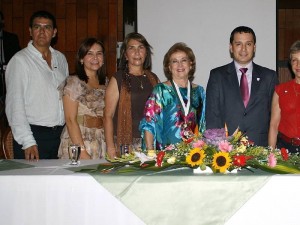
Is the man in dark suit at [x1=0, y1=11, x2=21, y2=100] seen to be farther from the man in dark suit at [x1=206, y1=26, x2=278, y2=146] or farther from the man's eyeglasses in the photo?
the man in dark suit at [x1=206, y1=26, x2=278, y2=146]

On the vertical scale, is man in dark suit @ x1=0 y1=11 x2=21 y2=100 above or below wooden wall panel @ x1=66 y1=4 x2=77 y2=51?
below

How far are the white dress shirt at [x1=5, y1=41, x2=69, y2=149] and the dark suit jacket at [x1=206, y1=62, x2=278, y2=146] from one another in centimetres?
116

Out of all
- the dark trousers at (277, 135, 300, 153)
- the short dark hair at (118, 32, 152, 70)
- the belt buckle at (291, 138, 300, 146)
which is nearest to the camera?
the belt buckle at (291, 138, 300, 146)

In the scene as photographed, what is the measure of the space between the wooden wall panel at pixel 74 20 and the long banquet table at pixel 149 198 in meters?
3.06

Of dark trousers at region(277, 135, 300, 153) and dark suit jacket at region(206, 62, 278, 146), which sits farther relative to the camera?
dark suit jacket at region(206, 62, 278, 146)

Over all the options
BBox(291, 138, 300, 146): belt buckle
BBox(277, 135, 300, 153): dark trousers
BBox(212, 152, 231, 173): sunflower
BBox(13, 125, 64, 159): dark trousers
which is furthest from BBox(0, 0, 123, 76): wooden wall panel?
BBox(212, 152, 231, 173): sunflower

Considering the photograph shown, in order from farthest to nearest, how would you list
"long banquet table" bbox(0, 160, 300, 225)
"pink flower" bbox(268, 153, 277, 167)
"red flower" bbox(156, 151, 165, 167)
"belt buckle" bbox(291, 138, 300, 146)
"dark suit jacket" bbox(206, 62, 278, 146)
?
"dark suit jacket" bbox(206, 62, 278, 146) < "belt buckle" bbox(291, 138, 300, 146) < "red flower" bbox(156, 151, 165, 167) < "pink flower" bbox(268, 153, 277, 167) < "long banquet table" bbox(0, 160, 300, 225)

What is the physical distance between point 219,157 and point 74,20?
A: 3461 mm

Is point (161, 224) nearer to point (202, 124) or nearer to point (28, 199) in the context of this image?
point (28, 199)

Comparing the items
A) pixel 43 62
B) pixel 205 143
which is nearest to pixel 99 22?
pixel 43 62

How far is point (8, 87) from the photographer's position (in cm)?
340

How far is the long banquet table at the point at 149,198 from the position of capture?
200 centimetres

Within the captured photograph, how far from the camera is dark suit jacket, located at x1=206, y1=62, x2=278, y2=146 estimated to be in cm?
324

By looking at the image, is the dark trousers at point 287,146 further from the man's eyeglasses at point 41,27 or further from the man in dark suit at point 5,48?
the man in dark suit at point 5,48
